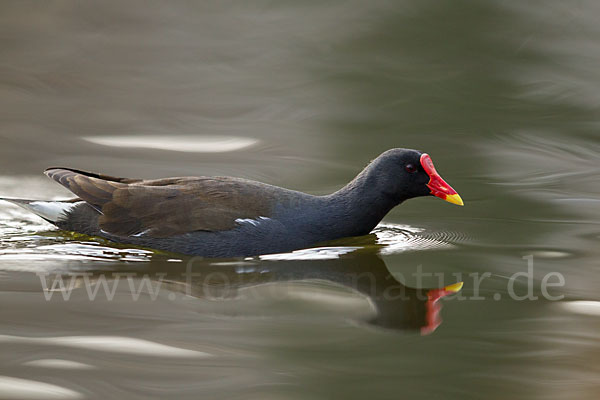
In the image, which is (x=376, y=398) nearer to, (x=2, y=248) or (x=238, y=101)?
(x=2, y=248)

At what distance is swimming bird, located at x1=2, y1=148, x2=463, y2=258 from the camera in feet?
19.6

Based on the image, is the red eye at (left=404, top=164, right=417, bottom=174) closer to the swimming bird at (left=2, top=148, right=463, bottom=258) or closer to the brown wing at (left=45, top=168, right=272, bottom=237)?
the swimming bird at (left=2, top=148, right=463, bottom=258)

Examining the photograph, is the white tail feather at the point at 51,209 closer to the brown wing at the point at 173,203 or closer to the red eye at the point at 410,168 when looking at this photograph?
the brown wing at the point at 173,203

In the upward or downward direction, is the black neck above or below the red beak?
below

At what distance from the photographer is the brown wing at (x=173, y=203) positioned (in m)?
6.04

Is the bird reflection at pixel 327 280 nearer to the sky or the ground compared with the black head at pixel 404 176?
nearer to the ground

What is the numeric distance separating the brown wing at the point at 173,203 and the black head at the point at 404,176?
0.78 meters

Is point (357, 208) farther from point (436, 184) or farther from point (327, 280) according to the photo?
point (327, 280)

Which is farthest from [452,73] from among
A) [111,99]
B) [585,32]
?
[111,99]

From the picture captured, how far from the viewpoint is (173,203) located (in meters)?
6.13

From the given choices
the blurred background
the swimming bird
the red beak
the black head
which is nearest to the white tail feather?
the swimming bird

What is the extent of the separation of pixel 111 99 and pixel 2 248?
13.0 ft

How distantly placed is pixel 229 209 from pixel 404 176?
4.12 ft

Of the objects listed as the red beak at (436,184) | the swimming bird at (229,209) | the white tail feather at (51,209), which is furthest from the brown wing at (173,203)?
the red beak at (436,184)
